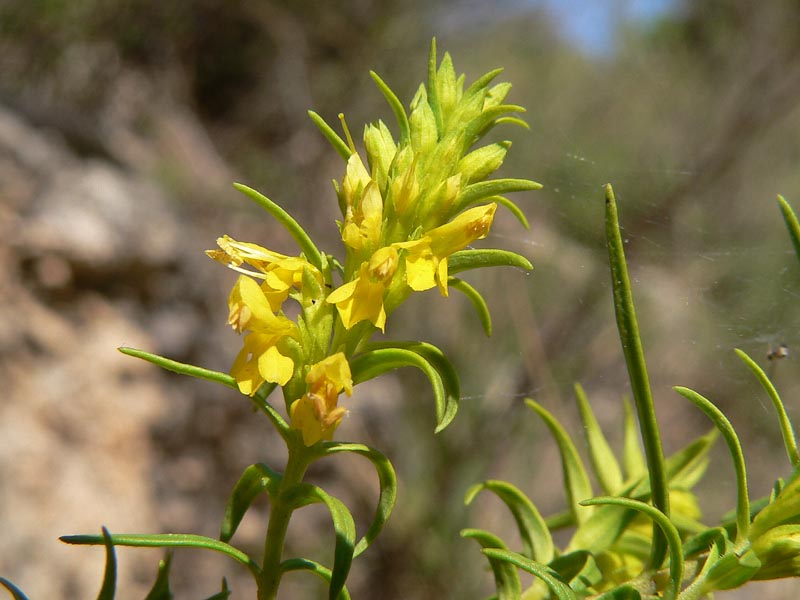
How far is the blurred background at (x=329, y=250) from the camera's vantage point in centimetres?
259

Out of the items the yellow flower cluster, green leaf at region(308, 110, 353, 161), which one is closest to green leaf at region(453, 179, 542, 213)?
the yellow flower cluster

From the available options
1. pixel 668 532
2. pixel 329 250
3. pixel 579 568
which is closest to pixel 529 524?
pixel 579 568

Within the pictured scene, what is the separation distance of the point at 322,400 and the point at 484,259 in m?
0.16

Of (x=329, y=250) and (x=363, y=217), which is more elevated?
(x=329, y=250)

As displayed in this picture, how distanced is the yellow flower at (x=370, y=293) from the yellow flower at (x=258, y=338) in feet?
0.17

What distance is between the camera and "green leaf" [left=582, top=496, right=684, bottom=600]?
1.49 feet

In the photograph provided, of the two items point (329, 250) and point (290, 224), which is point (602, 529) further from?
point (329, 250)

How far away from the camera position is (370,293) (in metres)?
0.49

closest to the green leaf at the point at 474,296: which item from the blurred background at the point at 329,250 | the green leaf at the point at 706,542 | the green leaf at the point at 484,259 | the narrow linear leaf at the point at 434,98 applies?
the green leaf at the point at 484,259

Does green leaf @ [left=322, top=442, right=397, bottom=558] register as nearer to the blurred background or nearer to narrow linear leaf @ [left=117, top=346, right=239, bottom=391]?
narrow linear leaf @ [left=117, top=346, right=239, bottom=391]

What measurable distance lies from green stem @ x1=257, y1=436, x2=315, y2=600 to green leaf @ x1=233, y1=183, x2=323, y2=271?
0.14 meters

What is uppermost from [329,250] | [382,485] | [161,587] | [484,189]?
[329,250]

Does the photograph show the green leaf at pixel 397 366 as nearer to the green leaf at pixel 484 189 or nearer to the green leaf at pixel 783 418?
the green leaf at pixel 484 189

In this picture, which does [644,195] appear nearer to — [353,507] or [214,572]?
[353,507]
